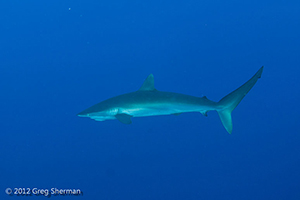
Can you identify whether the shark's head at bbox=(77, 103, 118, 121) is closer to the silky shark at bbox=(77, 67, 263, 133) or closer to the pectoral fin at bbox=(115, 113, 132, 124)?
the silky shark at bbox=(77, 67, 263, 133)

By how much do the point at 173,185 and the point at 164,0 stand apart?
39.6 feet

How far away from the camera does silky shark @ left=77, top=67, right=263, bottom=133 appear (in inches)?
169

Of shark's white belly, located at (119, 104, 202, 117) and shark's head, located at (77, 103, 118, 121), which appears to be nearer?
shark's white belly, located at (119, 104, 202, 117)

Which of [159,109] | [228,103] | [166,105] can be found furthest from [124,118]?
[228,103]

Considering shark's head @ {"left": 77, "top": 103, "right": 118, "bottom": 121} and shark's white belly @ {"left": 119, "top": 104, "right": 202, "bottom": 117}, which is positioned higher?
shark's head @ {"left": 77, "top": 103, "right": 118, "bottom": 121}

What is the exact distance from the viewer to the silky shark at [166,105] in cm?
429

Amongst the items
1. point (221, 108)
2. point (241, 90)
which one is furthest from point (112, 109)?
point (241, 90)

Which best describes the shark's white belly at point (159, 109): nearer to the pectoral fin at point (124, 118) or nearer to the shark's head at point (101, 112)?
the pectoral fin at point (124, 118)

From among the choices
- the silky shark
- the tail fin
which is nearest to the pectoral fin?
the silky shark

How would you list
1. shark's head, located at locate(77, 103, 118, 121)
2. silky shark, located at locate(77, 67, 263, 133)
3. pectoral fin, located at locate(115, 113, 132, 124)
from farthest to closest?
shark's head, located at locate(77, 103, 118, 121) < pectoral fin, located at locate(115, 113, 132, 124) < silky shark, located at locate(77, 67, 263, 133)

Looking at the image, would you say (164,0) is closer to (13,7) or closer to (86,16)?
(86,16)

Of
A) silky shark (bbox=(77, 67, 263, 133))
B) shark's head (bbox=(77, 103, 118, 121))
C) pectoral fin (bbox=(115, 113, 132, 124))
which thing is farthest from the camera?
shark's head (bbox=(77, 103, 118, 121))

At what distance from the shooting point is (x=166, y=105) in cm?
434

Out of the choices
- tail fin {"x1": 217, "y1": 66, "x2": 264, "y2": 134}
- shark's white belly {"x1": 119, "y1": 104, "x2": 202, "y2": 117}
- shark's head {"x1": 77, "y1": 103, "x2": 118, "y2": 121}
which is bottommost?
tail fin {"x1": 217, "y1": 66, "x2": 264, "y2": 134}
